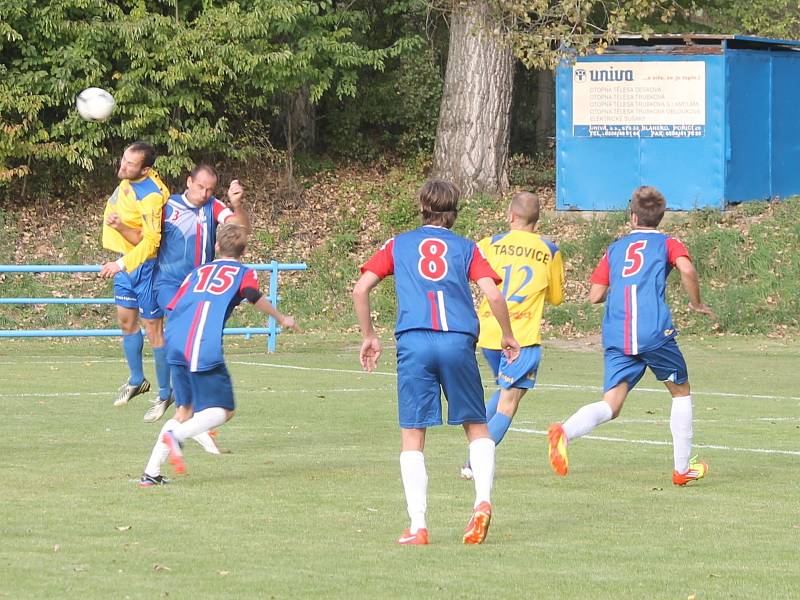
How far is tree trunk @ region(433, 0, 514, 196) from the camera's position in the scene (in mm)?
29172

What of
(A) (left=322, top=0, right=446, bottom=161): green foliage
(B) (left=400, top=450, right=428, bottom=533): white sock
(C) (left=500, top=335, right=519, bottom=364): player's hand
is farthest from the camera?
(A) (left=322, top=0, right=446, bottom=161): green foliage

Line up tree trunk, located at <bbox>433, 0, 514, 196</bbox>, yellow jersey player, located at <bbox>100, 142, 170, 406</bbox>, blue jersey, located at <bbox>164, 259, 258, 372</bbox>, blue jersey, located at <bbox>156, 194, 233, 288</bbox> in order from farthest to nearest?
tree trunk, located at <bbox>433, 0, 514, 196</bbox> → yellow jersey player, located at <bbox>100, 142, 170, 406</bbox> → blue jersey, located at <bbox>156, 194, 233, 288</bbox> → blue jersey, located at <bbox>164, 259, 258, 372</bbox>

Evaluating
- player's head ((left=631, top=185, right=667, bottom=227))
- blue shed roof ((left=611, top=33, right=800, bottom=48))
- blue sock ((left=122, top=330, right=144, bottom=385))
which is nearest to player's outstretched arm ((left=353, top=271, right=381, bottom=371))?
player's head ((left=631, top=185, right=667, bottom=227))

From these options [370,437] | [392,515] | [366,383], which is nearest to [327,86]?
[366,383]

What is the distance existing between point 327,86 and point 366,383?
13052 mm

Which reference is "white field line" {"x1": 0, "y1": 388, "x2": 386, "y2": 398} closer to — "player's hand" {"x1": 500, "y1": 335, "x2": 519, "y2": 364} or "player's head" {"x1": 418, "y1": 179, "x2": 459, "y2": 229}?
"player's hand" {"x1": 500, "y1": 335, "x2": 519, "y2": 364}

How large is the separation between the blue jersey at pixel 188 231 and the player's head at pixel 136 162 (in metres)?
0.49

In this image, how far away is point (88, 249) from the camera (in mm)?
28109

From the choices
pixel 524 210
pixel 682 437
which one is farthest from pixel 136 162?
pixel 682 437

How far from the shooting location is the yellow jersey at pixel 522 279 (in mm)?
10109

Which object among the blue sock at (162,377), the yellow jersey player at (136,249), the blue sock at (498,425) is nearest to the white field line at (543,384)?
the yellow jersey player at (136,249)

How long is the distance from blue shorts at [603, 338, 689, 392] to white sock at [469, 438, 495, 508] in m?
2.01

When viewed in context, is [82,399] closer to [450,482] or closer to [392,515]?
[450,482]

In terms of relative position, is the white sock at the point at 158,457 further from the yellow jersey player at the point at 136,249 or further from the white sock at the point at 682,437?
the white sock at the point at 682,437
